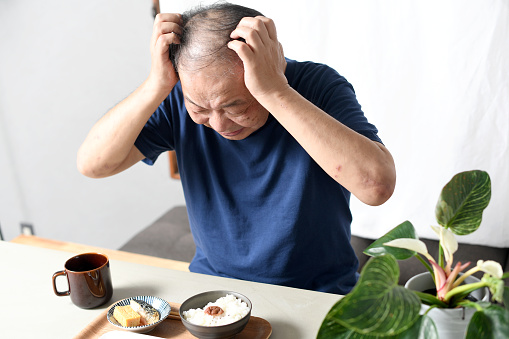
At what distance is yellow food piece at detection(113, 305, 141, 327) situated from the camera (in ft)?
3.08

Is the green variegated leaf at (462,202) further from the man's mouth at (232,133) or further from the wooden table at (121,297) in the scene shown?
the man's mouth at (232,133)

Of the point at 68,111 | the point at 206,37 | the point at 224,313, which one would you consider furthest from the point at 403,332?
the point at 68,111

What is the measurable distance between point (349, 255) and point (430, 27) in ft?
3.56

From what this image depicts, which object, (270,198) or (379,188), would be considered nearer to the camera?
(379,188)

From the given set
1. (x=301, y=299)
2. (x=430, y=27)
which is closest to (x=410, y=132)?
(x=430, y=27)

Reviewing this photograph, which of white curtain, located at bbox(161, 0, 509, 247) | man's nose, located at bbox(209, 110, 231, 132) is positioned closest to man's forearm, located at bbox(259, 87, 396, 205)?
man's nose, located at bbox(209, 110, 231, 132)

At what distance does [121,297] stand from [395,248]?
25.2 inches

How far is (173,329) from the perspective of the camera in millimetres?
962

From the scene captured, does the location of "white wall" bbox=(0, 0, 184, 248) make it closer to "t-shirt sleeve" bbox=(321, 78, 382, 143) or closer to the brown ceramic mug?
"t-shirt sleeve" bbox=(321, 78, 382, 143)

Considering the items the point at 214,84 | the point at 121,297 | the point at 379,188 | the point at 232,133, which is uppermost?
the point at 214,84

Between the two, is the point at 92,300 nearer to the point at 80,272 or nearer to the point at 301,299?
the point at 80,272

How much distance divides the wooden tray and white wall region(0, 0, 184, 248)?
7.12 feet

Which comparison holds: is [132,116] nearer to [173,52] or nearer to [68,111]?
[173,52]

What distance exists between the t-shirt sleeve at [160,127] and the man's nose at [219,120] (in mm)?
256
